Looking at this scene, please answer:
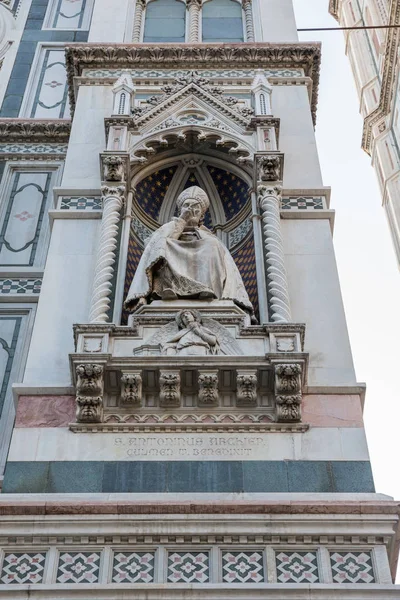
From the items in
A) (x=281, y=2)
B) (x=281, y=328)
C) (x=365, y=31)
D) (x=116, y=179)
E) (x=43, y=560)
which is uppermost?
(x=365, y=31)

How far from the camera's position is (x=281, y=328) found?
1001 cm

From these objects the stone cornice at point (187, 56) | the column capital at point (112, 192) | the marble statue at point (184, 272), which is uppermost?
the stone cornice at point (187, 56)

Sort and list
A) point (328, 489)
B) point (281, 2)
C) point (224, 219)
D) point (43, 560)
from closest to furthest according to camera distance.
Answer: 1. point (43, 560)
2. point (328, 489)
3. point (224, 219)
4. point (281, 2)

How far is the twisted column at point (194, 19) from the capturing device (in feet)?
53.3

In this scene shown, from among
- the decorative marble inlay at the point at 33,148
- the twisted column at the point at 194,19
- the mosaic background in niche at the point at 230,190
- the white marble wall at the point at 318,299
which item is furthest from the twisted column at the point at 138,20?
the white marble wall at the point at 318,299

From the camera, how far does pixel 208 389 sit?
31.3 feet

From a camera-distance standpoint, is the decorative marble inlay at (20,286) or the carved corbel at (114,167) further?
the decorative marble inlay at (20,286)

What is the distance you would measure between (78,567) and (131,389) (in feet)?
6.41

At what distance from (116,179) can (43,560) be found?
533 centimetres

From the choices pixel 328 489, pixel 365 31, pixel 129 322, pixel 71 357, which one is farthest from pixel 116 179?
pixel 365 31

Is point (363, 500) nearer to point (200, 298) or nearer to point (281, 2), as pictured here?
point (200, 298)

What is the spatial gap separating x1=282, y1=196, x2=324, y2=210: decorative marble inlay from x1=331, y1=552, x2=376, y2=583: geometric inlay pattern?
196 inches

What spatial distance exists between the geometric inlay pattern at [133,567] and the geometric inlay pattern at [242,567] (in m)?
Answer: 0.57

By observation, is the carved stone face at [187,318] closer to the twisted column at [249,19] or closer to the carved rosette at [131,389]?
the carved rosette at [131,389]
